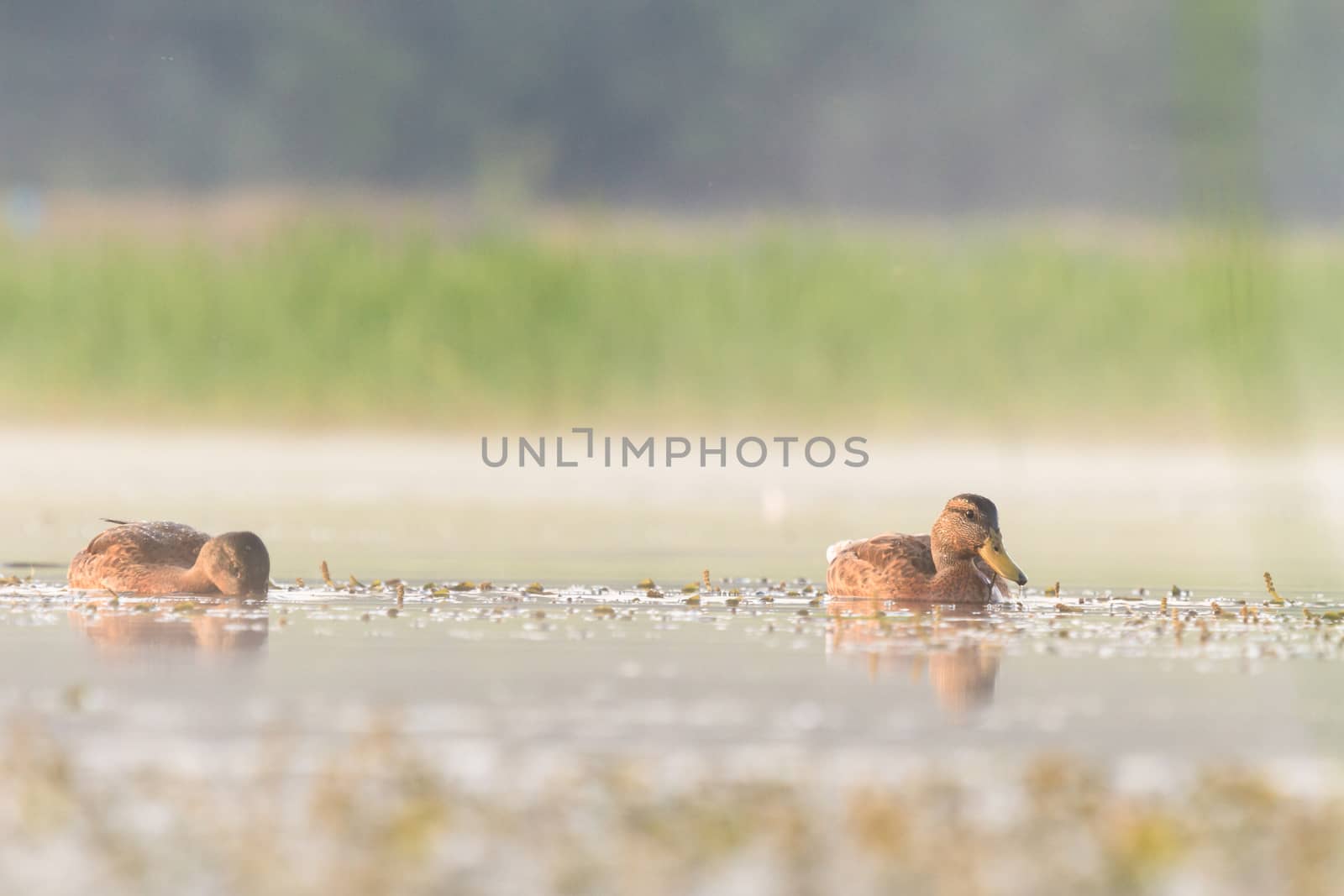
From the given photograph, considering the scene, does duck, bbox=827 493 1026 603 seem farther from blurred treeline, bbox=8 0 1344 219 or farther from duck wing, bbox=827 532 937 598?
blurred treeline, bbox=8 0 1344 219

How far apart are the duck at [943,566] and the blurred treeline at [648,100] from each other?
17010 mm

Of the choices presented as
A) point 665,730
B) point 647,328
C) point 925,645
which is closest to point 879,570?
point 925,645

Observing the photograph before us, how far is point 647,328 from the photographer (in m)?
24.9

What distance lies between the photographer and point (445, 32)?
97.1 feet

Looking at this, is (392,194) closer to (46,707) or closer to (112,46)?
(112,46)

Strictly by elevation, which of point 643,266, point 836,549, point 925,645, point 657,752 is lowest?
point 657,752

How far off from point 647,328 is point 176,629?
16.5 meters

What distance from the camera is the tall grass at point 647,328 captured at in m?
23.8

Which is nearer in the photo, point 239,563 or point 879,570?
point 239,563

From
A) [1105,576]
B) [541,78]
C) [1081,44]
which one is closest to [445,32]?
[541,78]

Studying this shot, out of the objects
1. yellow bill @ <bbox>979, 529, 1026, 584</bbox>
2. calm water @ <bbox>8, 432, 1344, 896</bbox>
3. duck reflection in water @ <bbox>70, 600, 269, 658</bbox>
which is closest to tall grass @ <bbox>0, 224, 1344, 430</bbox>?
Answer: calm water @ <bbox>8, 432, 1344, 896</bbox>

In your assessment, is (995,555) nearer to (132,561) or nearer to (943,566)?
(943,566)

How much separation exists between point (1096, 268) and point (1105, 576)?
48.3 ft

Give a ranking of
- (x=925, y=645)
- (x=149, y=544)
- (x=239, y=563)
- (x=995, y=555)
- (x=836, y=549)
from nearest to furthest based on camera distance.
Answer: (x=925, y=645)
(x=239, y=563)
(x=995, y=555)
(x=149, y=544)
(x=836, y=549)
